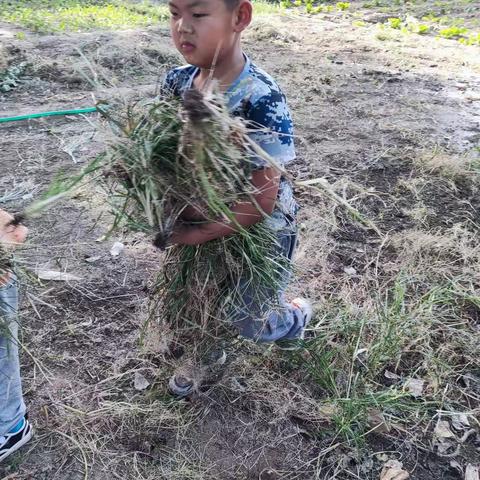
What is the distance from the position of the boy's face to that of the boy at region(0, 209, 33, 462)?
2.45 ft

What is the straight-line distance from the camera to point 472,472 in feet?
6.72

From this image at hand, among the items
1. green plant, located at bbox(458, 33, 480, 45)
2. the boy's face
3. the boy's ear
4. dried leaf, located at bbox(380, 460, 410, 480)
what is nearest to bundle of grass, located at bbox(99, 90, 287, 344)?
the boy's face

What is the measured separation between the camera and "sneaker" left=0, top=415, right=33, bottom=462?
1.93 meters

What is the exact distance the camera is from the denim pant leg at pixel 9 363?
161 cm

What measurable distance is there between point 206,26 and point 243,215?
582mm

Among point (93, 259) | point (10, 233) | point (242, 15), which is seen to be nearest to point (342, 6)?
point (93, 259)

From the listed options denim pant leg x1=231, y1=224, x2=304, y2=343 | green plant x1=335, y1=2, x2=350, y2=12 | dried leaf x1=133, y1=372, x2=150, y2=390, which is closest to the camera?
denim pant leg x1=231, y1=224, x2=304, y2=343

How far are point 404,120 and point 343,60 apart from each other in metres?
2.03

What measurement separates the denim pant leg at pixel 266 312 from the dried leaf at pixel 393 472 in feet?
2.05

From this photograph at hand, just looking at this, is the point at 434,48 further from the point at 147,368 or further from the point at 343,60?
the point at 147,368

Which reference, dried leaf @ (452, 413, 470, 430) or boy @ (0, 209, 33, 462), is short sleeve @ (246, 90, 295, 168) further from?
dried leaf @ (452, 413, 470, 430)

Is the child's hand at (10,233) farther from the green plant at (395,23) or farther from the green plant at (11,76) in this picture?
the green plant at (395,23)

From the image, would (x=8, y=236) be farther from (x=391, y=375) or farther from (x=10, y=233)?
(x=391, y=375)

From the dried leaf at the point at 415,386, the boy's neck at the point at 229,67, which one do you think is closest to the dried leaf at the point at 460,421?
the dried leaf at the point at 415,386
